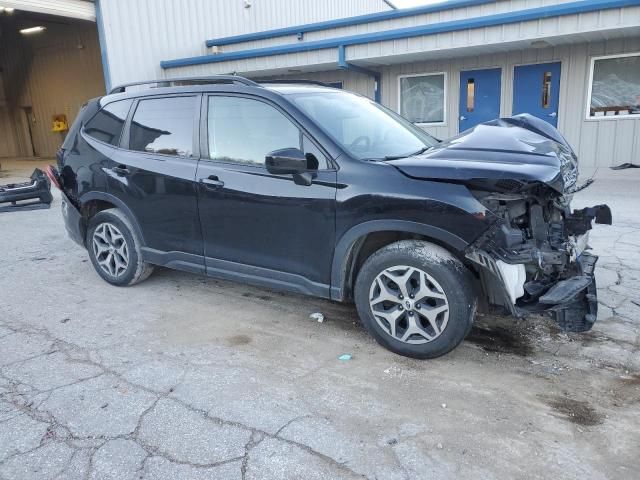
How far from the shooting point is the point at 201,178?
4.05 metres

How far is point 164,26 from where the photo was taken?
50.1 feet

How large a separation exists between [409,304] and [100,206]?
10.9ft

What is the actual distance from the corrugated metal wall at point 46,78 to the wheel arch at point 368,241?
Result: 68.7 ft

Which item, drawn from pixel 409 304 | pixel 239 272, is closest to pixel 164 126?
pixel 239 272

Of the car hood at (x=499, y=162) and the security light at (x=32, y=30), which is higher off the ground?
the security light at (x=32, y=30)

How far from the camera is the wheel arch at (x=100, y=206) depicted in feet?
15.2

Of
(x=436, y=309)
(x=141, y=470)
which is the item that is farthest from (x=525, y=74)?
(x=141, y=470)

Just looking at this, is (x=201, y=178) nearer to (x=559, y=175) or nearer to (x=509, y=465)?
(x=559, y=175)

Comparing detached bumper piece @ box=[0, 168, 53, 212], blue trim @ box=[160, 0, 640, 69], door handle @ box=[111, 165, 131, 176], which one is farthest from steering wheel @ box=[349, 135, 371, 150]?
detached bumper piece @ box=[0, 168, 53, 212]

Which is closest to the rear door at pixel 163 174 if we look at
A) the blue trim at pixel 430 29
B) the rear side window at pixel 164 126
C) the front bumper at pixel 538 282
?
the rear side window at pixel 164 126

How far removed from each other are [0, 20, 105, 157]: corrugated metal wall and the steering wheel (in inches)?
806

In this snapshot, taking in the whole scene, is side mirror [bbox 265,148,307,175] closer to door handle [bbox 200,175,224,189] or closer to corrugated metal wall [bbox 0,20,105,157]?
door handle [bbox 200,175,224,189]

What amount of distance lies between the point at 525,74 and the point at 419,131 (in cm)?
854

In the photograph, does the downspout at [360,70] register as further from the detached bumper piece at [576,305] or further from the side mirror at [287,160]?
the detached bumper piece at [576,305]
